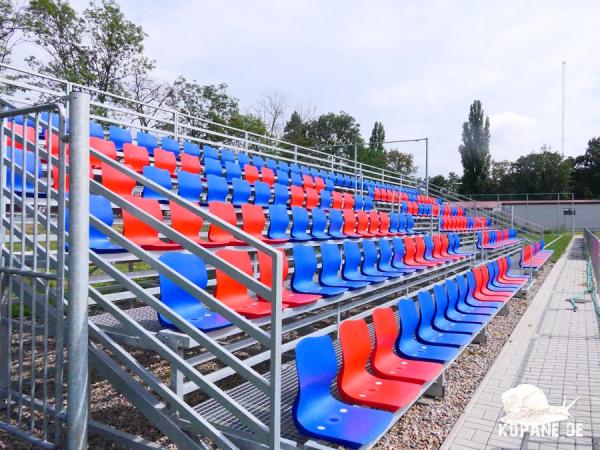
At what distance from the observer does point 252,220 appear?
17.9 feet

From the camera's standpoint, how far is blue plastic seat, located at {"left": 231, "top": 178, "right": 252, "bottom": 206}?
6.86 meters

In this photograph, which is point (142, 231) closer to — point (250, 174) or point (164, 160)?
point (164, 160)

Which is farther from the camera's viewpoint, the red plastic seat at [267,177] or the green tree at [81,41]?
the green tree at [81,41]

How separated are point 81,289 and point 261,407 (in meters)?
1.29

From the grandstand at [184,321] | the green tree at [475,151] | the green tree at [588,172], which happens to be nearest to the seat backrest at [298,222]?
the grandstand at [184,321]

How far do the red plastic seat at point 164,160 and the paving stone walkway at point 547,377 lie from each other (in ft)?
16.3

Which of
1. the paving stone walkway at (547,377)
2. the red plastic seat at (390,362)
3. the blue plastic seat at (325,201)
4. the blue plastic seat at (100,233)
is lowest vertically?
the paving stone walkway at (547,377)

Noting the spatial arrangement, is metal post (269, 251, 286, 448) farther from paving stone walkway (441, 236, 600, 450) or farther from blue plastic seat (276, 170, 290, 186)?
blue plastic seat (276, 170, 290, 186)

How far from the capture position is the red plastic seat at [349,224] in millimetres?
7480

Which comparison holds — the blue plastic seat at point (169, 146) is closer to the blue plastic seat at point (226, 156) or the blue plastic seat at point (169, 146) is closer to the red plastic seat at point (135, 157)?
the blue plastic seat at point (226, 156)

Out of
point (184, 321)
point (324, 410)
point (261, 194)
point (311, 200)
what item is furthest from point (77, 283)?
→ point (311, 200)

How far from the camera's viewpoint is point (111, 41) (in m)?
24.0

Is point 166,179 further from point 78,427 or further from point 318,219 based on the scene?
point 78,427

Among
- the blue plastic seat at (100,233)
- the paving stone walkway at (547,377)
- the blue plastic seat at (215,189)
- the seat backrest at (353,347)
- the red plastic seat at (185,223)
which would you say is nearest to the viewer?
the seat backrest at (353,347)
